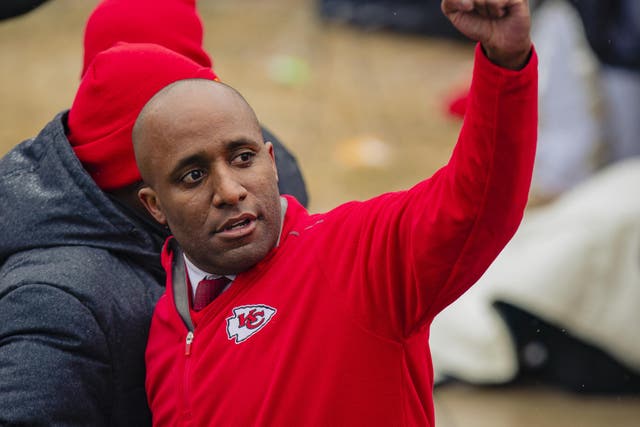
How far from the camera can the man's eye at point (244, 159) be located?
178 centimetres

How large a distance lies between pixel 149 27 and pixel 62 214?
25.6 inches

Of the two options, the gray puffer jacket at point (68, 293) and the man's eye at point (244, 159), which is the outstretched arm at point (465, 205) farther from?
the gray puffer jacket at point (68, 293)

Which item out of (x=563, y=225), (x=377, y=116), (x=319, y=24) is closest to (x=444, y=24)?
(x=319, y=24)

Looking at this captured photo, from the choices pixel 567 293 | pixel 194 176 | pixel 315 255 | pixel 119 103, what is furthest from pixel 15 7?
pixel 567 293

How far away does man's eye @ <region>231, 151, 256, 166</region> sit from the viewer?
178cm

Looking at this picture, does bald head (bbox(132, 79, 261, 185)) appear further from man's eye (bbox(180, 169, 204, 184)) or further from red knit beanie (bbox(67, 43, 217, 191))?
red knit beanie (bbox(67, 43, 217, 191))

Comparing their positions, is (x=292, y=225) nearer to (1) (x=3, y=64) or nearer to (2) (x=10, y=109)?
(2) (x=10, y=109)

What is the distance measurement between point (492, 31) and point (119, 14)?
1391 millimetres

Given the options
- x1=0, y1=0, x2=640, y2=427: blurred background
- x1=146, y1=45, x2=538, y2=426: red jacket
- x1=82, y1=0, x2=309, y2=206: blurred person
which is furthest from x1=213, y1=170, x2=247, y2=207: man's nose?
x1=0, y1=0, x2=640, y2=427: blurred background

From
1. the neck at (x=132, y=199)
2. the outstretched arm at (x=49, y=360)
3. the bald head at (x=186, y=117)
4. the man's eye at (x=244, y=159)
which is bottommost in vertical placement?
the outstretched arm at (x=49, y=360)

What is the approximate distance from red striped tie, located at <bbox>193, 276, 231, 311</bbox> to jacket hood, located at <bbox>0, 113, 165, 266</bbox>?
0.99 feet

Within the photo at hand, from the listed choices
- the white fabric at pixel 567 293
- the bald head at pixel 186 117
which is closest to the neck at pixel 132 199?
the bald head at pixel 186 117

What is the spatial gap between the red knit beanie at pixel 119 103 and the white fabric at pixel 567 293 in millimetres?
2343

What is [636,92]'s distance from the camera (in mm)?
5984
